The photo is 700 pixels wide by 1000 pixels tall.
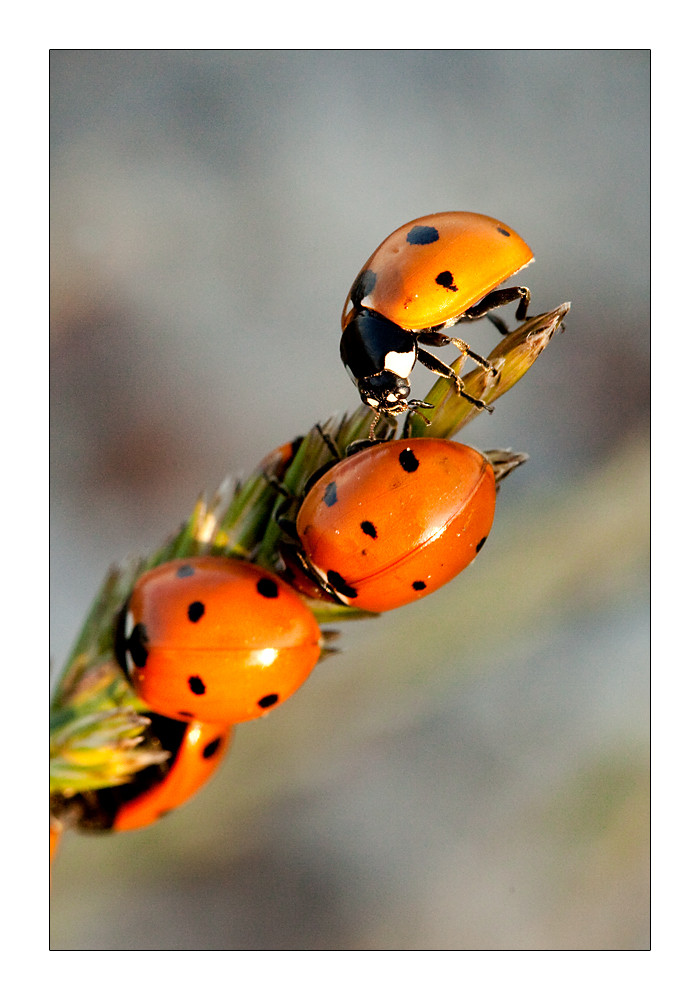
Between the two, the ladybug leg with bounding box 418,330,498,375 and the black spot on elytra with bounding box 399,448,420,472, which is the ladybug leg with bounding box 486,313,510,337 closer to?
the ladybug leg with bounding box 418,330,498,375

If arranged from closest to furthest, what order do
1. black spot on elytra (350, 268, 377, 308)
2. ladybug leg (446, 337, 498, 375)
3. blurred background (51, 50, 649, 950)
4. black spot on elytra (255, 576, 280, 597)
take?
1. ladybug leg (446, 337, 498, 375)
2. black spot on elytra (255, 576, 280, 597)
3. black spot on elytra (350, 268, 377, 308)
4. blurred background (51, 50, 649, 950)

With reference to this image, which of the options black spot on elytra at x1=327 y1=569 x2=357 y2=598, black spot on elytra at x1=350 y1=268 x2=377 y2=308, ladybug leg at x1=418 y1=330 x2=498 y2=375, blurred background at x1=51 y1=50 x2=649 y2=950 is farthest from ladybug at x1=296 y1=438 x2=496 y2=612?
blurred background at x1=51 y1=50 x2=649 y2=950

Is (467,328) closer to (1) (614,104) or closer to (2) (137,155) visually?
(1) (614,104)

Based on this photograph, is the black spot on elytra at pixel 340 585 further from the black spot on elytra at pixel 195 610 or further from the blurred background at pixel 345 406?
the blurred background at pixel 345 406

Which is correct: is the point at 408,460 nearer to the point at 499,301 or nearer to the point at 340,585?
the point at 340,585
